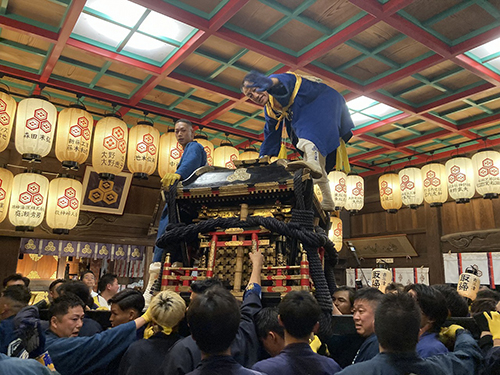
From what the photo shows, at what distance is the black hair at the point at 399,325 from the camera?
1.87 metres

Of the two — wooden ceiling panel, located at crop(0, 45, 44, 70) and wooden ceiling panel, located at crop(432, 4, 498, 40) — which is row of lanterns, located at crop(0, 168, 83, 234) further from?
wooden ceiling panel, located at crop(432, 4, 498, 40)

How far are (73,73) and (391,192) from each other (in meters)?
9.60

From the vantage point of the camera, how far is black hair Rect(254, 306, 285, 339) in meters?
2.54

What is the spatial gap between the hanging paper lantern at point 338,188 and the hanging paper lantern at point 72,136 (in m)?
6.58

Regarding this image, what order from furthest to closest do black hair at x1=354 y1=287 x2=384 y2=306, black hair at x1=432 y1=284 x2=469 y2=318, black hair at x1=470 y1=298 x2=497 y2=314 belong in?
black hair at x1=470 y1=298 x2=497 y2=314
black hair at x1=432 y1=284 x2=469 y2=318
black hair at x1=354 y1=287 x2=384 y2=306

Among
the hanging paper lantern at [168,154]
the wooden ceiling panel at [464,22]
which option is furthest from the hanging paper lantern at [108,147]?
the wooden ceiling panel at [464,22]

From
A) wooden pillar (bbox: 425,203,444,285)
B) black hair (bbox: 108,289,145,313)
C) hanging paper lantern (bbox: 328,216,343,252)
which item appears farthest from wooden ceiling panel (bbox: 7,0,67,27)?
A: wooden pillar (bbox: 425,203,444,285)

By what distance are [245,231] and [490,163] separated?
28.7ft

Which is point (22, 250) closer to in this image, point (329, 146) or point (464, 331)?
point (329, 146)

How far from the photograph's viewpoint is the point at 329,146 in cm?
402

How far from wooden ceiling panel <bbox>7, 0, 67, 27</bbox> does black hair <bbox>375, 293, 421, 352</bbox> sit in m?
7.06

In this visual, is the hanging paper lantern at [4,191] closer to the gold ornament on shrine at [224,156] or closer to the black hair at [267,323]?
the gold ornament on shrine at [224,156]

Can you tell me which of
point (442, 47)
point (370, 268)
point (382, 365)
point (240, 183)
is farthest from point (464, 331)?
point (370, 268)

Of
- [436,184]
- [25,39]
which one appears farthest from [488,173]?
[25,39]
